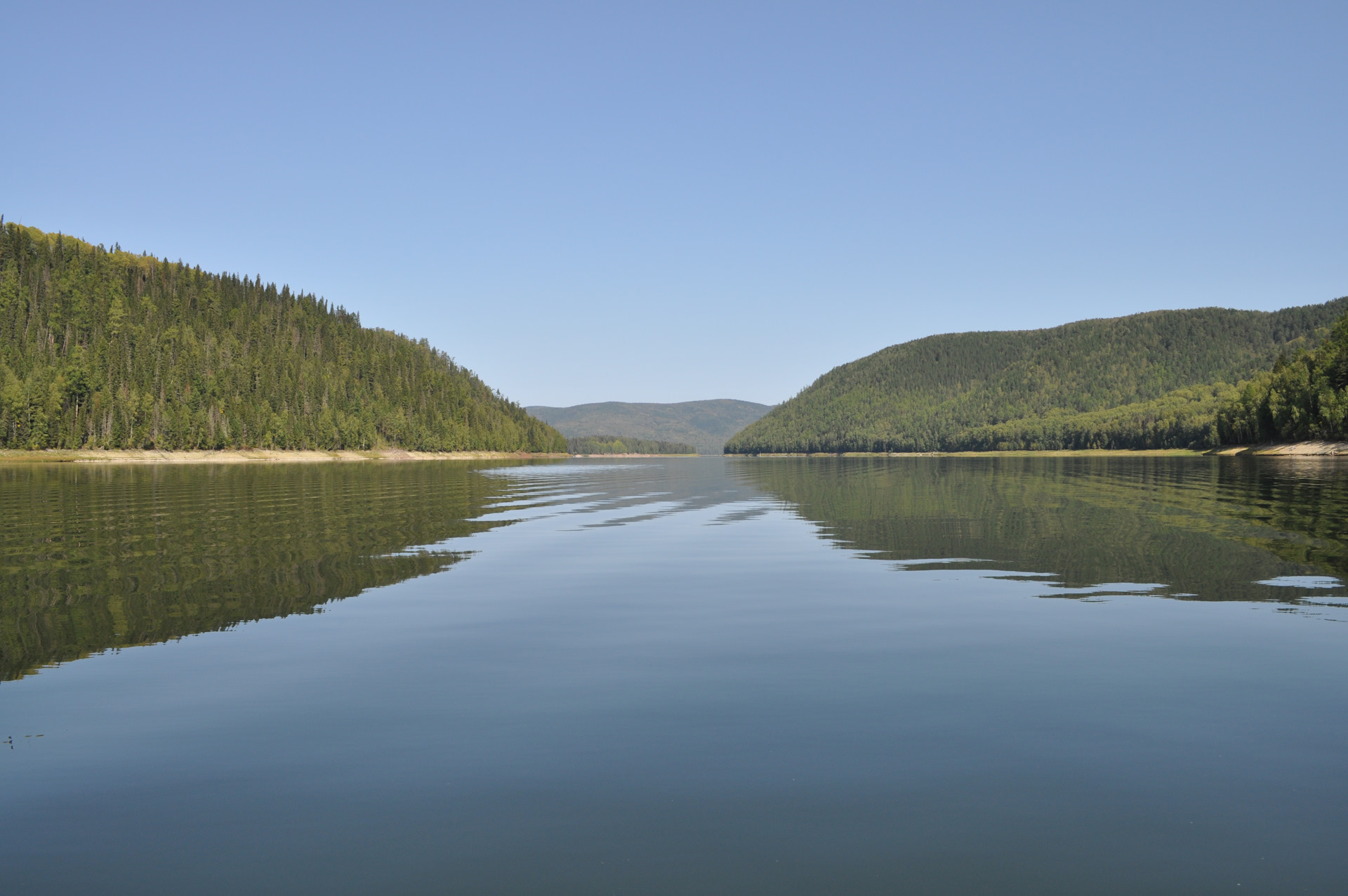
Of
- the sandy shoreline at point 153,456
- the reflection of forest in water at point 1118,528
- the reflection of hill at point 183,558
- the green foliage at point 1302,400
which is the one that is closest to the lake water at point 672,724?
the reflection of hill at point 183,558

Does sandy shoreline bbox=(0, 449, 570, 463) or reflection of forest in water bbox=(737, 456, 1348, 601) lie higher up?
sandy shoreline bbox=(0, 449, 570, 463)

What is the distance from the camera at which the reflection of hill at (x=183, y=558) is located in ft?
52.0

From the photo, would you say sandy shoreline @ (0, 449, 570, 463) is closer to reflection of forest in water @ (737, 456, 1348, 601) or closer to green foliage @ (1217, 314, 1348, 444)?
reflection of forest in water @ (737, 456, 1348, 601)

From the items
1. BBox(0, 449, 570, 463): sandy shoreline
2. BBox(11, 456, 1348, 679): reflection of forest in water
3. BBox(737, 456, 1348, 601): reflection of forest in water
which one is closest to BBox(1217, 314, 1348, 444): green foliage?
BBox(737, 456, 1348, 601): reflection of forest in water

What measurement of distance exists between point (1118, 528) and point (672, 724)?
92.3 feet

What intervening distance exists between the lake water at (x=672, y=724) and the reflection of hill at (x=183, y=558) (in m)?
0.18

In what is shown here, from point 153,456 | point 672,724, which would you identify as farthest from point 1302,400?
point 153,456

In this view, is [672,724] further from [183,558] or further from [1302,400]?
[1302,400]

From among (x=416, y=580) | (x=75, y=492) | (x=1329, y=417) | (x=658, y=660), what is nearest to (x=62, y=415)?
(x=75, y=492)

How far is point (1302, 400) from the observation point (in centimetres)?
14600

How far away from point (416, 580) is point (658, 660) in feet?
33.7

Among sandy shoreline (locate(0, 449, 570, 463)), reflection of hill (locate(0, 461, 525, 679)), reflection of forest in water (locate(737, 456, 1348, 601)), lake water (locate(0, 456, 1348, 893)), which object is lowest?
reflection of forest in water (locate(737, 456, 1348, 601))

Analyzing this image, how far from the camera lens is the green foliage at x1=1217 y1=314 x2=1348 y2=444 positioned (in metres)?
137

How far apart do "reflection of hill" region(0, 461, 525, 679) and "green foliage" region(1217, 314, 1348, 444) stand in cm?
14263
